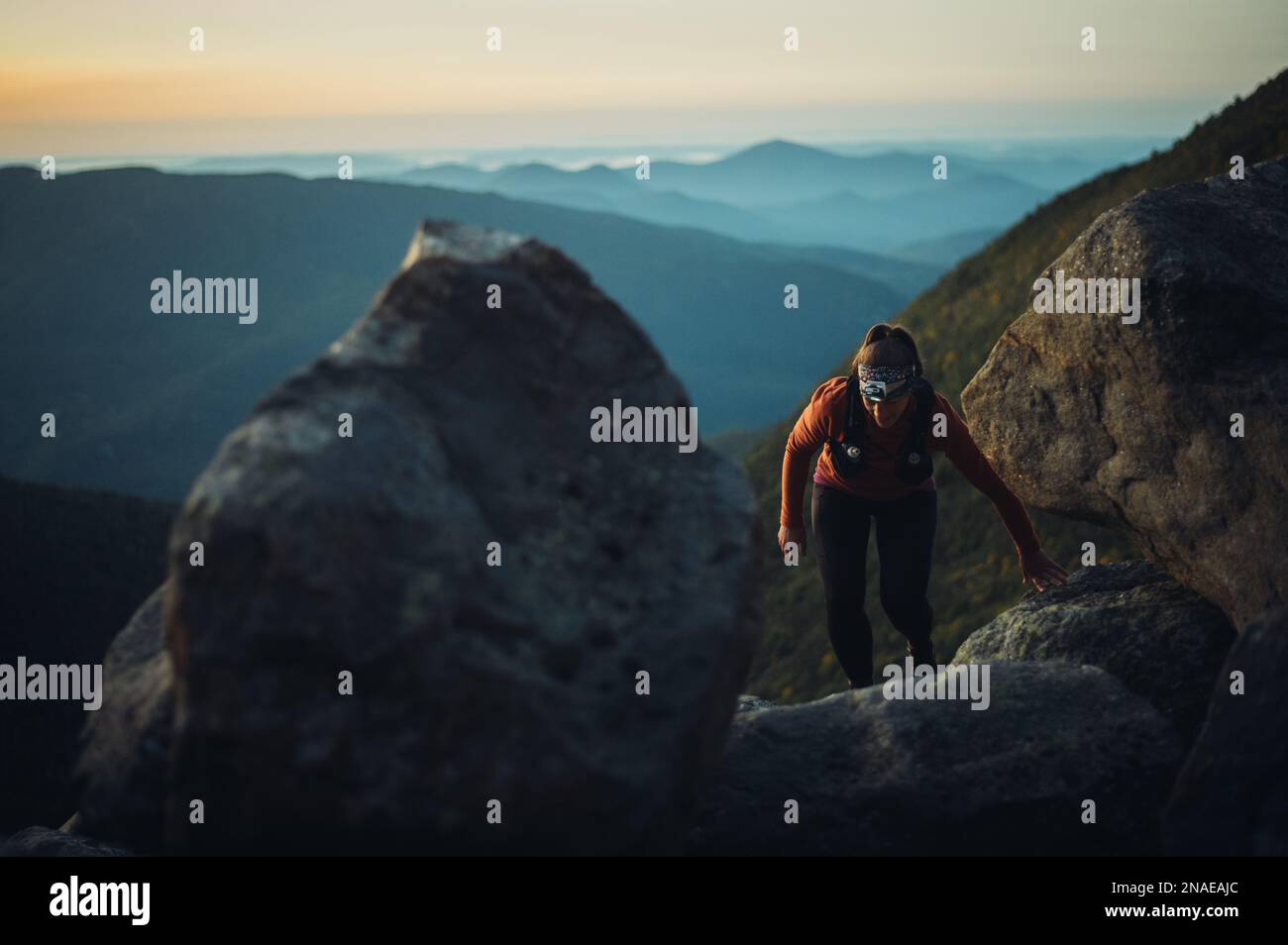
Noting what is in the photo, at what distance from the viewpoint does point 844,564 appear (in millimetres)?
9281

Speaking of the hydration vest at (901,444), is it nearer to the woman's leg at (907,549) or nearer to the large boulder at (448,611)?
the woman's leg at (907,549)

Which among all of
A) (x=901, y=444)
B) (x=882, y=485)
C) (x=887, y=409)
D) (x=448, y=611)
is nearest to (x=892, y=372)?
(x=887, y=409)

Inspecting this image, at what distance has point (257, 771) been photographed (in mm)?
4965

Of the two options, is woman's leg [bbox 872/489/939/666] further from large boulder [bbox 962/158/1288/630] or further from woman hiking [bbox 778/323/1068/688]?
large boulder [bbox 962/158/1288/630]

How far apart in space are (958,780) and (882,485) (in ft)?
8.85

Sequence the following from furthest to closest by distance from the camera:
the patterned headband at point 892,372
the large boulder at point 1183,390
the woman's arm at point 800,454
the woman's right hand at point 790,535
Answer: the woman's right hand at point 790,535
the woman's arm at point 800,454
the large boulder at point 1183,390
the patterned headband at point 892,372

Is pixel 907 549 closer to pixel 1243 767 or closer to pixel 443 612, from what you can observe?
pixel 1243 767

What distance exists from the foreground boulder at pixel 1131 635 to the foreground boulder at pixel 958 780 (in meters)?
1.27

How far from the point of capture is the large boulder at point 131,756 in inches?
225

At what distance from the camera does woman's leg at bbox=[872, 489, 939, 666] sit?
9.12 m

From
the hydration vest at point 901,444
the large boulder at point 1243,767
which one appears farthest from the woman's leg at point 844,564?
the large boulder at point 1243,767

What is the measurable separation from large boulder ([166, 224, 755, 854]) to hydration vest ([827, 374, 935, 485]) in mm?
2963
